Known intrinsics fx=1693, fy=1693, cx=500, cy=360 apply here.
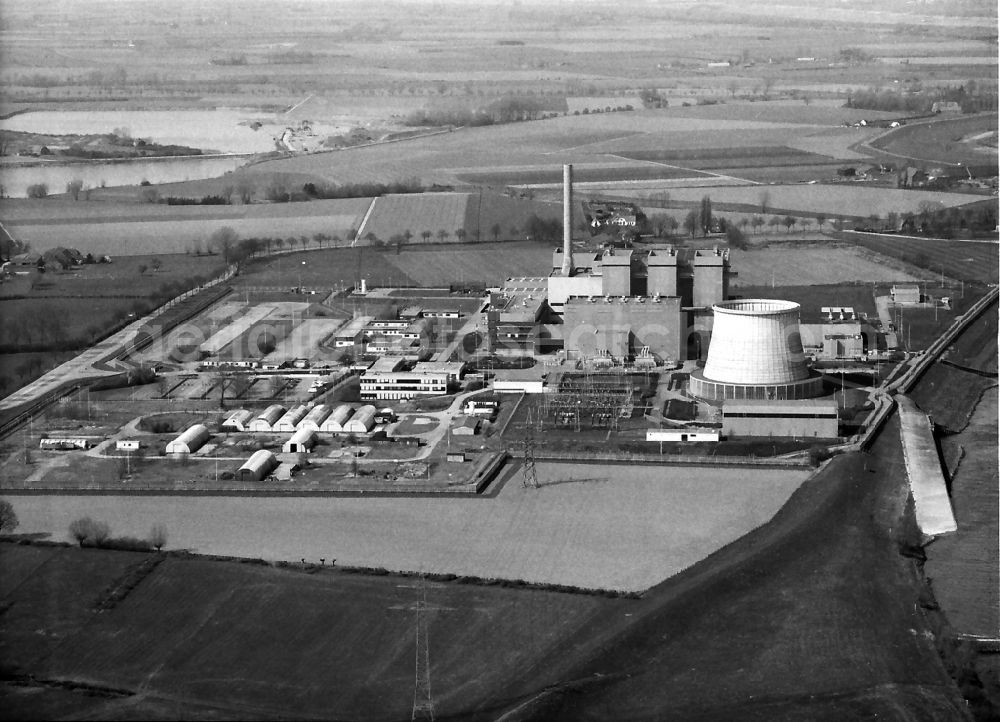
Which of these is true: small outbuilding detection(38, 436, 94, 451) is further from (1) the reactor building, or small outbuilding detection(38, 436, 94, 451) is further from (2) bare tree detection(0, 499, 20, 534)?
(1) the reactor building

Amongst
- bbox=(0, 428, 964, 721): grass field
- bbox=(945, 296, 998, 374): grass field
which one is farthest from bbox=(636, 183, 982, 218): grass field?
bbox=(0, 428, 964, 721): grass field

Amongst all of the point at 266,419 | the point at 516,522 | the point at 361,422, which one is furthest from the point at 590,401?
the point at 516,522

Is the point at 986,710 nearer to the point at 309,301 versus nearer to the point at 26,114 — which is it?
the point at 309,301

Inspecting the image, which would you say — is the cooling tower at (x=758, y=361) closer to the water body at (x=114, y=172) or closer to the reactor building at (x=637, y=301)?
the reactor building at (x=637, y=301)

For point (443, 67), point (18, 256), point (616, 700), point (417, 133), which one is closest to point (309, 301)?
point (18, 256)

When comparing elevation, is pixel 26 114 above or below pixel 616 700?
above

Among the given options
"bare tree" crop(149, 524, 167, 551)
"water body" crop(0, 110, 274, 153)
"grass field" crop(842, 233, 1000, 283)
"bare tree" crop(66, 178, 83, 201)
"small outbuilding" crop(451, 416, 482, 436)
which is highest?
"water body" crop(0, 110, 274, 153)
